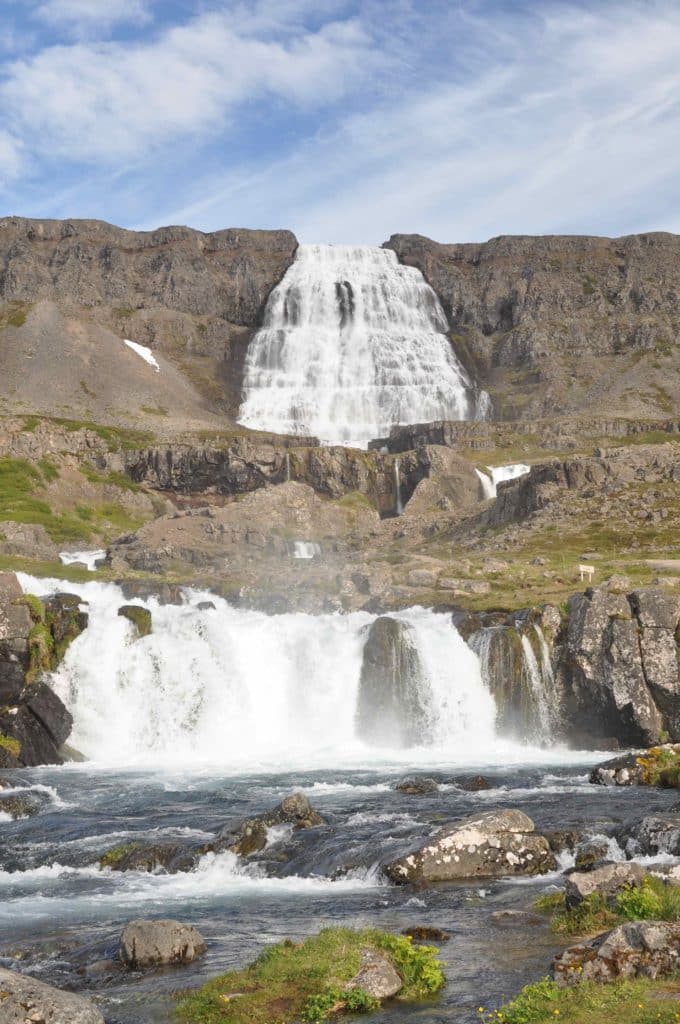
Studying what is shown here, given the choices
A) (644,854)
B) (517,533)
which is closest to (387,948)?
(644,854)

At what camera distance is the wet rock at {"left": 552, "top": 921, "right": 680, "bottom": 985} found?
13.9 m

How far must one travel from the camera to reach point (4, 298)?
191 metres

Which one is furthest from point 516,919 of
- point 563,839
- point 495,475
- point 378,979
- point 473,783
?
point 495,475

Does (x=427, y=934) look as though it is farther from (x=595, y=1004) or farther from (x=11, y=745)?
(x=11, y=745)

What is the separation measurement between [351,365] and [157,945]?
167m

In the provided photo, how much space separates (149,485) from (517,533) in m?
59.2

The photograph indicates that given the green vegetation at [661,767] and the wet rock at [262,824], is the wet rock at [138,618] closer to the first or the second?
the wet rock at [262,824]

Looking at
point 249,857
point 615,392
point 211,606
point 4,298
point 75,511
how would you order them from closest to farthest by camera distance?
point 249,857 < point 211,606 < point 75,511 < point 615,392 < point 4,298

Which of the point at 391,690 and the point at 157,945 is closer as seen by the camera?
the point at 157,945

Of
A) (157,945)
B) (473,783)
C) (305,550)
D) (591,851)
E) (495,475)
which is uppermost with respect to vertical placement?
(495,475)

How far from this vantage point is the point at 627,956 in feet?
46.4

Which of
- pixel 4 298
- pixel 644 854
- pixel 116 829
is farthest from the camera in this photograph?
pixel 4 298

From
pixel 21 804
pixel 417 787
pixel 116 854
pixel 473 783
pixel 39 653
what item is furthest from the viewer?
pixel 39 653

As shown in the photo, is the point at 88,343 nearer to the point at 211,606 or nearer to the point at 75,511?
the point at 75,511
